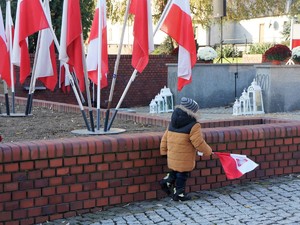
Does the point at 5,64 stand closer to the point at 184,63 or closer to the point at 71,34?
the point at 71,34

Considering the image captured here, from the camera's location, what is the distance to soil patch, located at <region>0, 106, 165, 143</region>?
791 cm

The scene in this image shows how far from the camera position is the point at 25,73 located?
10.3 metres

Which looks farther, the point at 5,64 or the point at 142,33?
the point at 5,64

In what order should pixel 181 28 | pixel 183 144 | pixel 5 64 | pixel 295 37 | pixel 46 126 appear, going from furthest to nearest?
pixel 295 37
pixel 5 64
pixel 46 126
pixel 181 28
pixel 183 144

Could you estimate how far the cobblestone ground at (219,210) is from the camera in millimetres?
5426

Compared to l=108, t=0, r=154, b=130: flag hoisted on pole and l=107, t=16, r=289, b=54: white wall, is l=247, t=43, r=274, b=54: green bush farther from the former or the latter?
l=108, t=0, r=154, b=130: flag hoisted on pole

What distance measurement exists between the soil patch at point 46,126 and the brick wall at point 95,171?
6.56 ft

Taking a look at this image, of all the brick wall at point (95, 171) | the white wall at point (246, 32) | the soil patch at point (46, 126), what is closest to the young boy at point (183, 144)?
the brick wall at point (95, 171)

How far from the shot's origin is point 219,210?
18.8ft

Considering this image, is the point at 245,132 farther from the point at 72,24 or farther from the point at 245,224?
the point at 72,24

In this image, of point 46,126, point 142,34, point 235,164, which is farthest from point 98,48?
point 235,164

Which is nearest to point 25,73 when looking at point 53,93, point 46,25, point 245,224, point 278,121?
point 46,25

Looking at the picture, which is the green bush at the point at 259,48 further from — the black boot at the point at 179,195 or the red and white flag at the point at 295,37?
the black boot at the point at 179,195

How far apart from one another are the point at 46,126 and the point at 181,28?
9.09ft
